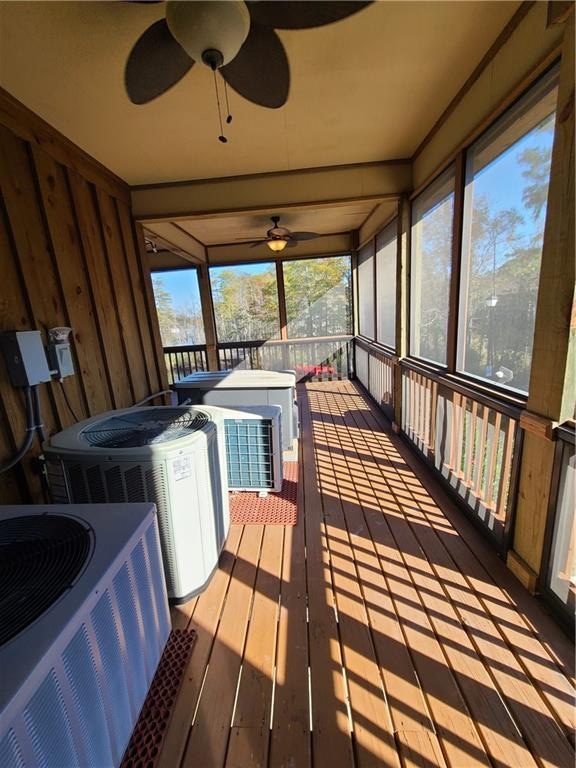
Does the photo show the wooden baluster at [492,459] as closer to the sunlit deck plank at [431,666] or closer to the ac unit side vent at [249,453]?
the sunlit deck plank at [431,666]

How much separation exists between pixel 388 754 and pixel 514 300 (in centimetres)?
210

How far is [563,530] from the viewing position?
4.74 ft

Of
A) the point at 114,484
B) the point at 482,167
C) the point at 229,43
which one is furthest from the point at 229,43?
the point at 114,484

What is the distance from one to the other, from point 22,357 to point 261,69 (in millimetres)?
1971

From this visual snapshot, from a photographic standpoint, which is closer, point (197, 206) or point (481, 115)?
point (481, 115)

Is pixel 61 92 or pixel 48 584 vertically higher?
pixel 61 92

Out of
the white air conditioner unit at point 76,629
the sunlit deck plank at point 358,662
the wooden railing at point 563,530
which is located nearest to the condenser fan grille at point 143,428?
the white air conditioner unit at point 76,629

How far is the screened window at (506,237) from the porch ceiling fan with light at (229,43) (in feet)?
3.57

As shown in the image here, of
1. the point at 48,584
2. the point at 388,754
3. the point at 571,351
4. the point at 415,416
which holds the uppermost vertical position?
the point at 571,351

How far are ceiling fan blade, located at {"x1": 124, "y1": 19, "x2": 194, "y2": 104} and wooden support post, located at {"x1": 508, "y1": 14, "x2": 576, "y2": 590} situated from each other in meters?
1.64

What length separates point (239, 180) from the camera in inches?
125

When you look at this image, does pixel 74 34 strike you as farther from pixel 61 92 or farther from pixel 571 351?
pixel 571 351

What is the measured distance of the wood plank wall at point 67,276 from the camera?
74.9 inches

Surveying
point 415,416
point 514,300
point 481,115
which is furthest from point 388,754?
point 481,115
